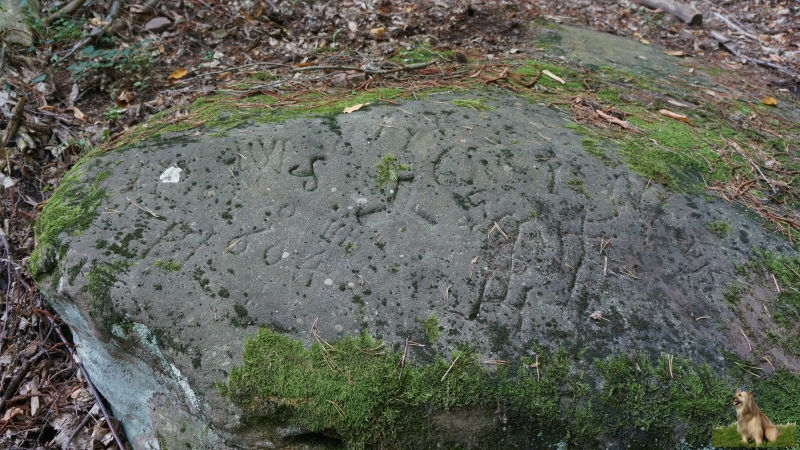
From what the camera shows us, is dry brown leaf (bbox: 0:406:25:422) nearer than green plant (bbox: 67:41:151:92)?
Yes

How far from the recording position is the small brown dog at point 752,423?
1.93m

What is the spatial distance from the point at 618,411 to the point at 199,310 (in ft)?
5.66

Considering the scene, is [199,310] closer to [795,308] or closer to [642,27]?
[795,308]

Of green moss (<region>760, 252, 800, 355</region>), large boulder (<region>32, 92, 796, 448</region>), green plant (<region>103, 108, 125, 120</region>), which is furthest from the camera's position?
green plant (<region>103, 108, 125, 120</region>)

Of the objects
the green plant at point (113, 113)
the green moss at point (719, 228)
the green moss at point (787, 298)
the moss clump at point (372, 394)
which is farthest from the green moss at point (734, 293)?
the green plant at point (113, 113)

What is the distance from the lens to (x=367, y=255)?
234 centimetres

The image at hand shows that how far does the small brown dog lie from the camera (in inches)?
75.9

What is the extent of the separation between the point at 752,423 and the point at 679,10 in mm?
6041

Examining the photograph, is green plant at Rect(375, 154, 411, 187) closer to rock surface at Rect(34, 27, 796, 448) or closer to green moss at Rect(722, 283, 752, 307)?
rock surface at Rect(34, 27, 796, 448)

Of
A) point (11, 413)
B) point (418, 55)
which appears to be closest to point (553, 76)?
point (418, 55)

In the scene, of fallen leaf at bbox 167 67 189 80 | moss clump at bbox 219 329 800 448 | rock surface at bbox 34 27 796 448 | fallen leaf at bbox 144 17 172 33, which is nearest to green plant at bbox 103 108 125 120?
fallen leaf at bbox 167 67 189 80

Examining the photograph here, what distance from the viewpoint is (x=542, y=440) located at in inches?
80.4

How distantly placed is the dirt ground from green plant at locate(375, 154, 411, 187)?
1.19 meters

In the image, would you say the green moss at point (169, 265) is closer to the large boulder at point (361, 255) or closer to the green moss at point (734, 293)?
the large boulder at point (361, 255)
